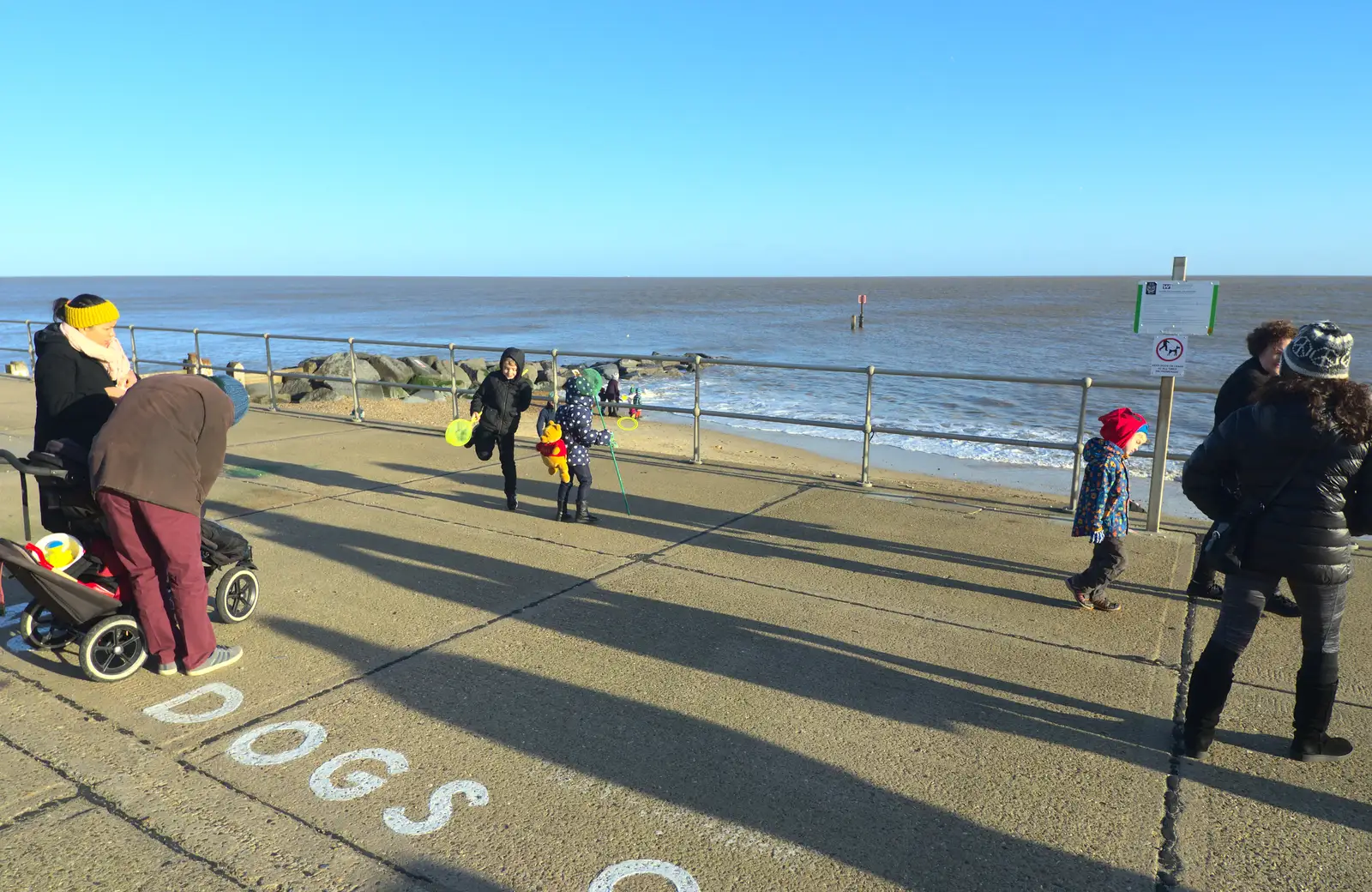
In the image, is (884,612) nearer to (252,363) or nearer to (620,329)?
(252,363)

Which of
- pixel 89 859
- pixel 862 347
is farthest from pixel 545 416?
pixel 862 347

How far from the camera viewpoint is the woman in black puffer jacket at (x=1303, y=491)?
312 centimetres

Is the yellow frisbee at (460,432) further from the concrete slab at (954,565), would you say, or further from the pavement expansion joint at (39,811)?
the pavement expansion joint at (39,811)

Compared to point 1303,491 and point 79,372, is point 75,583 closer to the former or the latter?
point 79,372

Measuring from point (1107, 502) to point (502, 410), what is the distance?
4491 millimetres

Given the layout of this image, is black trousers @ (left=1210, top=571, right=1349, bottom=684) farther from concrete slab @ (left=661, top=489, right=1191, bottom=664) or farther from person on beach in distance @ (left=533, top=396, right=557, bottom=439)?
person on beach in distance @ (left=533, top=396, right=557, bottom=439)

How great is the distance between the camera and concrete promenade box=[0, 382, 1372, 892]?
2.82 meters

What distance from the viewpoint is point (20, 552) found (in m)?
3.73

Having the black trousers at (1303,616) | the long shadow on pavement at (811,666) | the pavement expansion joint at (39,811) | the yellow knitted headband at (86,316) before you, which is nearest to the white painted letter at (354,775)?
the long shadow on pavement at (811,666)

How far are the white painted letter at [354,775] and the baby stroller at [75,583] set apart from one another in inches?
54.1

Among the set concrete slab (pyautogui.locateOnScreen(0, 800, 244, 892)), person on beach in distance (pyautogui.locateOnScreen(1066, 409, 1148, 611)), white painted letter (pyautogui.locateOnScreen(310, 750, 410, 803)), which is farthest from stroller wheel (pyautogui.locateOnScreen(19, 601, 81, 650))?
person on beach in distance (pyautogui.locateOnScreen(1066, 409, 1148, 611))

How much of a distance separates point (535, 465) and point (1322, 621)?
692 centimetres

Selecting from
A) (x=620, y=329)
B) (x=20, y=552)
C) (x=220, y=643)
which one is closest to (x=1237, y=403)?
(x=220, y=643)

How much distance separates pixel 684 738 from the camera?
3.61 metres
